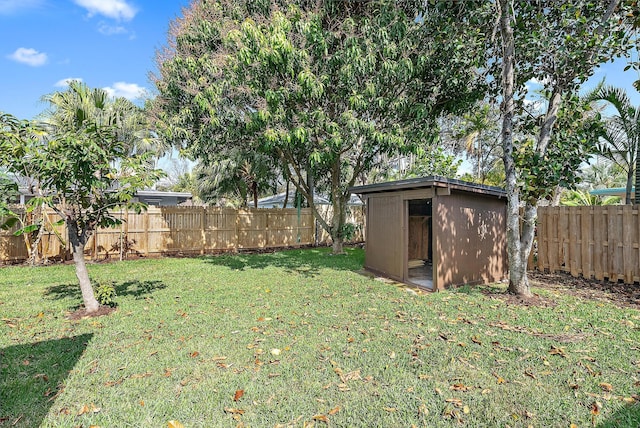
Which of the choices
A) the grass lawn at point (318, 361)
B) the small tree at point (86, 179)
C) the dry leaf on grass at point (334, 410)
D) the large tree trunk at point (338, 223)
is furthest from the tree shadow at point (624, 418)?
the large tree trunk at point (338, 223)

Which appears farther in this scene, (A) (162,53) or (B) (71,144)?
(A) (162,53)

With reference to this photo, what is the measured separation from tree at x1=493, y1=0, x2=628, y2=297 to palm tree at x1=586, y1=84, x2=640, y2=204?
6.43 ft

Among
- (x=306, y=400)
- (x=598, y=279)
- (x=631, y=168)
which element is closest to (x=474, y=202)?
Result: (x=598, y=279)

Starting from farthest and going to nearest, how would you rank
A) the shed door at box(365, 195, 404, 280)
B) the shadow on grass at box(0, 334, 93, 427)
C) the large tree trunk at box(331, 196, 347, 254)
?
the large tree trunk at box(331, 196, 347, 254) < the shed door at box(365, 195, 404, 280) < the shadow on grass at box(0, 334, 93, 427)

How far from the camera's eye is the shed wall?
6.04 m

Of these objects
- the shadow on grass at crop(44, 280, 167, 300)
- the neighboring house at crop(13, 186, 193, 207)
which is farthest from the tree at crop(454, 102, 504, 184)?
the neighboring house at crop(13, 186, 193, 207)

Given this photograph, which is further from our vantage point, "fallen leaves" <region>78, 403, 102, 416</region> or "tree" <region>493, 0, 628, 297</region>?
"tree" <region>493, 0, 628, 297</region>

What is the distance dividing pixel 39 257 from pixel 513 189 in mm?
11235

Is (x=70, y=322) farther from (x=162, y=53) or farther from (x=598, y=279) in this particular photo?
(x=598, y=279)

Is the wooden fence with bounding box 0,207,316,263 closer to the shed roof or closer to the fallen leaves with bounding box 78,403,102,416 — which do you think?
the shed roof

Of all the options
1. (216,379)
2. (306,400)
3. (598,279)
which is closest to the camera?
(306,400)

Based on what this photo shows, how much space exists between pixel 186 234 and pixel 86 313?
656 cm

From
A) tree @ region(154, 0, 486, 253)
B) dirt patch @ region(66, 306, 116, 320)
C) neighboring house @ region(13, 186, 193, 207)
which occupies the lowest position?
dirt patch @ region(66, 306, 116, 320)

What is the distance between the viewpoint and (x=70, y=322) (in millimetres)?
4242
